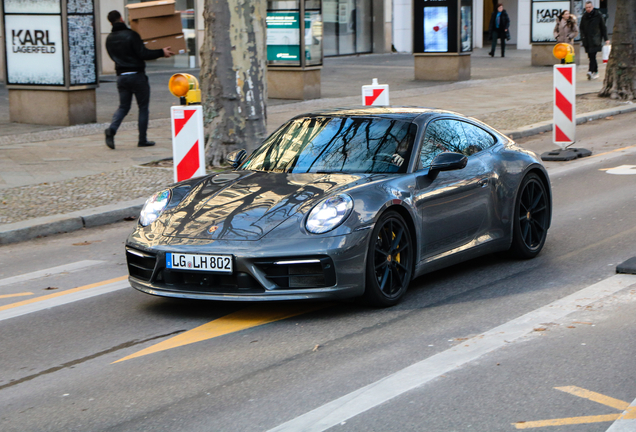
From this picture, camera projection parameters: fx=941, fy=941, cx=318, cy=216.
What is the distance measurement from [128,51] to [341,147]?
817 cm

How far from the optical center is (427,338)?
5.38 meters

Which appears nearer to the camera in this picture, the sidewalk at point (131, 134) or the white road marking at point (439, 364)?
the white road marking at point (439, 364)

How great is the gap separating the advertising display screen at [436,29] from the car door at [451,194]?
63.7 feet

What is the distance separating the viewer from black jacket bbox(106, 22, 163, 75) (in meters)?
14.0

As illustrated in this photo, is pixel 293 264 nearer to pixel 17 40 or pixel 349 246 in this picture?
pixel 349 246

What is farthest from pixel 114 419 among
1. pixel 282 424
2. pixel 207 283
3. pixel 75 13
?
pixel 75 13

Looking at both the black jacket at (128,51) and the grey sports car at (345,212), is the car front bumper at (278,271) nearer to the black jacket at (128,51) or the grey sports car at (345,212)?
the grey sports car at (345,212)

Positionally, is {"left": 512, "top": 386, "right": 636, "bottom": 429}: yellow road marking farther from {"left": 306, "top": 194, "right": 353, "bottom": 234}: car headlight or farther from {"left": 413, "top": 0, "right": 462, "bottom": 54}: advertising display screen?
{"left": 413, "top": 0, "right": 462, "bottom": 54}: advertising display screen

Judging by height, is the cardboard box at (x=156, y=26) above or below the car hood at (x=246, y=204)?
above

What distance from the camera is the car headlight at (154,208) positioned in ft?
20.8

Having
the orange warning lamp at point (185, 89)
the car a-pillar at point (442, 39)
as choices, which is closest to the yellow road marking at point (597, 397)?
the orange warning lamp at point (185, 89)

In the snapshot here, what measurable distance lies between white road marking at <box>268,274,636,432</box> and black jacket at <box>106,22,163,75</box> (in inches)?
363

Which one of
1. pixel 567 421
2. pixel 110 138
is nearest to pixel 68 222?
pixel 110 138

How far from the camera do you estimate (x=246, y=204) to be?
A: 6031 mm
